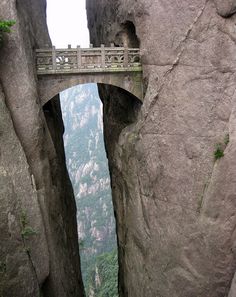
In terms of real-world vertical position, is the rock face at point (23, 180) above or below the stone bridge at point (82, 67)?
below

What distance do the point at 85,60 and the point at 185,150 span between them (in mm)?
5857

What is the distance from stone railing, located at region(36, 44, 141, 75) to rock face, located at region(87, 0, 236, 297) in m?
0.86

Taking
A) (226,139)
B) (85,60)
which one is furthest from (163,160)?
(85,60)

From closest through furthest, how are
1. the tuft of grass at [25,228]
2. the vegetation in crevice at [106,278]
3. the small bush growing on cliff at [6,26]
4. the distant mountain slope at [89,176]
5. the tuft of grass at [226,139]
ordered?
the small bush growing on cliff at [6,26], the tuft of grass at [25,228], the tuft of grass at [226,139], the vegetation in crevice at [106,278], the distant mountain slope at [89,176]

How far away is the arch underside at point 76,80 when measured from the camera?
14273mm

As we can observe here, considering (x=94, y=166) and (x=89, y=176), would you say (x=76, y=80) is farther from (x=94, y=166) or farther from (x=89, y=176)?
(x=94, y=166)

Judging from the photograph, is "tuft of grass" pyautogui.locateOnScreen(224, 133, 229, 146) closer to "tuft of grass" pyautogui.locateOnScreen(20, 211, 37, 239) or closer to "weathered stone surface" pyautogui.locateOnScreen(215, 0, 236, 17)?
"weathered stone surface" pyautogui.locateOnScreen(215, 0, 236, 17)

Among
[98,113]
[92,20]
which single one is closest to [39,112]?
[92,20]

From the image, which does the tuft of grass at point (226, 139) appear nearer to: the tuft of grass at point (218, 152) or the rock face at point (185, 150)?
the rock face at point (185, 150)

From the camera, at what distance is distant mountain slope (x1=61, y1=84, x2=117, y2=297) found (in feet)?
244

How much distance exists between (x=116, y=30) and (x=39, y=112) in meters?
6.93

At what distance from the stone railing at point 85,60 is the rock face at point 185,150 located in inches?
34.0

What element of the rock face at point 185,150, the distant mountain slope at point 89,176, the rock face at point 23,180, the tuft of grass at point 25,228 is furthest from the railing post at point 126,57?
the distant mountain slope at point 89,176

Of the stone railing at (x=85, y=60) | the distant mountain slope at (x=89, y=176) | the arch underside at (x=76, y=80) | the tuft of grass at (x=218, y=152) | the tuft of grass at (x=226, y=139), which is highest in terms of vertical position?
the stone railing at (x=85, y=60)
